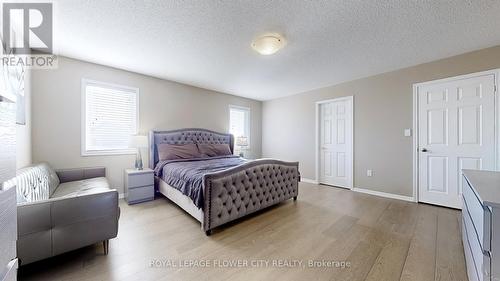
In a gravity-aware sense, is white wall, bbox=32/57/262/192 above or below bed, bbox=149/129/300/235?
above

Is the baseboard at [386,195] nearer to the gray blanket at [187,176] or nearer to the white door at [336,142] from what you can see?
the white door at [336,142]

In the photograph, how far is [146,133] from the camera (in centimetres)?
371

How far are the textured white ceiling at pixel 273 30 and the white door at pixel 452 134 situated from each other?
581 millimetres

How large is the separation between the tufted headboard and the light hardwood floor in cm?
118

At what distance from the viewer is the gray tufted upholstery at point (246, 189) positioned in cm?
213

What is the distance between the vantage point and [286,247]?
6.22 feet

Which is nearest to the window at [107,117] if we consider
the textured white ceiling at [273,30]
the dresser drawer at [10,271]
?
the textured white ceiling at [273,30]

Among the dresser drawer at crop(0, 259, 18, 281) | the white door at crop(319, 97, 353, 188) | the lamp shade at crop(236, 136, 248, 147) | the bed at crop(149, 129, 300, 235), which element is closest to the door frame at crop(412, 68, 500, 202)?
the white door at crop(319, 97, 353, 188)

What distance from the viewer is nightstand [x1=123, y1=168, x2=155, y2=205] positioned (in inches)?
121

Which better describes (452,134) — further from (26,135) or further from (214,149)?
(26,135)

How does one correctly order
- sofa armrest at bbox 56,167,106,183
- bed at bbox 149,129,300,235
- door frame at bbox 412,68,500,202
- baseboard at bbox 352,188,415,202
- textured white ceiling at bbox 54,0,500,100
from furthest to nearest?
baseboard at bbox 352,188,415,202
sofa armrest at bbox 56,167,106,183
door frame at bbox 412,68,500,202
bed at bbox 149,129,300,235
textured white ceiling at bbox 54,0,500,100

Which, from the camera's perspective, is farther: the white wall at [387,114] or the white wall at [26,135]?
the white wall at [387,114]

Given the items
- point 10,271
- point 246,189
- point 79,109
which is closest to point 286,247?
point 246,189

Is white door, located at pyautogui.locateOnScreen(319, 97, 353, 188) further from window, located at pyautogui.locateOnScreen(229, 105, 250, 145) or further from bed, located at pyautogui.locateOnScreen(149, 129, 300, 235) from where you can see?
window, located at pyautogui.locateOnScreen(229, 105, 250, 145)
